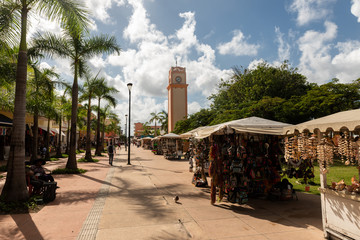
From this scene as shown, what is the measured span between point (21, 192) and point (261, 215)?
6.52 m

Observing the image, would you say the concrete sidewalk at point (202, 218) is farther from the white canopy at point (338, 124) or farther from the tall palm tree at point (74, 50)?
the tall palm tree at point (74, 50)

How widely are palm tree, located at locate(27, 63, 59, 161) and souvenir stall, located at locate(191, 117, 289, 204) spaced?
526 inches

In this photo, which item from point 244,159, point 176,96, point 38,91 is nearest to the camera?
point 244,159

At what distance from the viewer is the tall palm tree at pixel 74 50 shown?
12741 millimetres

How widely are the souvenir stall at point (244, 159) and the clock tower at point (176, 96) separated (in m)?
40.7

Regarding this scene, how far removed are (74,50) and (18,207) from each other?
10407 mm

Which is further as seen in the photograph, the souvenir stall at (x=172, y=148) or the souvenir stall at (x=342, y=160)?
the souvenir stall at (x=172, y=148)

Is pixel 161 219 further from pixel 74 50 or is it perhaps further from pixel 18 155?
pixel 74 50

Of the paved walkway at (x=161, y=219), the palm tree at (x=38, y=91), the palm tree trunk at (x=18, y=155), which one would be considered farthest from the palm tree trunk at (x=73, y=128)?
the palm tree trunk at (x=18, y=155)

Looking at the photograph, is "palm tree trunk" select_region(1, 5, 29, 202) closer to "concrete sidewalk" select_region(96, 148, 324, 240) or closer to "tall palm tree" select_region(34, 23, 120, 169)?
"concrete sidewalk" select_region(96, 148, 324, 240)

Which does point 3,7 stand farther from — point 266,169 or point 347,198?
point 347,198

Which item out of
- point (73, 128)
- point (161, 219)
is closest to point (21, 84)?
point (161, 219)

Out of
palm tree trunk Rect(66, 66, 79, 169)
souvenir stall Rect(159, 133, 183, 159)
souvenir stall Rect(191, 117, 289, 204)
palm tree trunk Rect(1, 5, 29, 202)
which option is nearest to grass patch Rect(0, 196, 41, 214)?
palm tree trunk Rect(1, 5, 29, 202)

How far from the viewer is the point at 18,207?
5.97 meters
